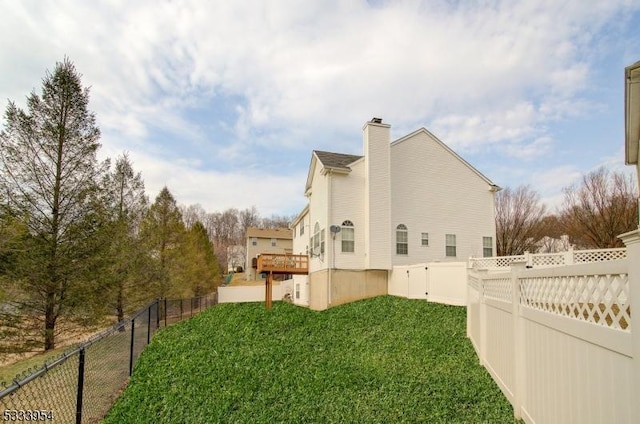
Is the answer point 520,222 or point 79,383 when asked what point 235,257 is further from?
point 79,383

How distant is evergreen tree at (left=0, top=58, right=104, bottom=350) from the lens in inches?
516

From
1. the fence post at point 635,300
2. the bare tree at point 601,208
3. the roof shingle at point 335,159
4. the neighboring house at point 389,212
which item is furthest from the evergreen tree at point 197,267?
the bare tree at point 601,208

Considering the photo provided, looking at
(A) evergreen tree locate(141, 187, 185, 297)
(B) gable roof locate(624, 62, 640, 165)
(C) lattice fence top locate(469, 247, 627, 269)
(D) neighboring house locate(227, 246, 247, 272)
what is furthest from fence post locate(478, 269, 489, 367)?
(D) neighboring house locate(227, 246, 247, 272)

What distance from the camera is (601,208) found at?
22172 millimetres

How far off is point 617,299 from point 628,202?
24.5 m

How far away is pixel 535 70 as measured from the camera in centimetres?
1322

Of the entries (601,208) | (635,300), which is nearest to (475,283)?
(635,300)

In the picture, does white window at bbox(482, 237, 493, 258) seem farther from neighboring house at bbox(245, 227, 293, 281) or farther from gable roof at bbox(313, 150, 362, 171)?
neighboring house at bbox(245, 227, 293, 281)

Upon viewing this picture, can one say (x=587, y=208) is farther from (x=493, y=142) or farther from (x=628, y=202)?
(x=493, y=142)

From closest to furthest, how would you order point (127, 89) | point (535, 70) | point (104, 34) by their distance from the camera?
point (104, 34), point (127, 89), point (535, 70)

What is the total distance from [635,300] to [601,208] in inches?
993

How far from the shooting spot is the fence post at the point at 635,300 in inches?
68.4

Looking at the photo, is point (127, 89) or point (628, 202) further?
point (628, 202)

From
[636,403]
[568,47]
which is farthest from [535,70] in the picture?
[636,403]
